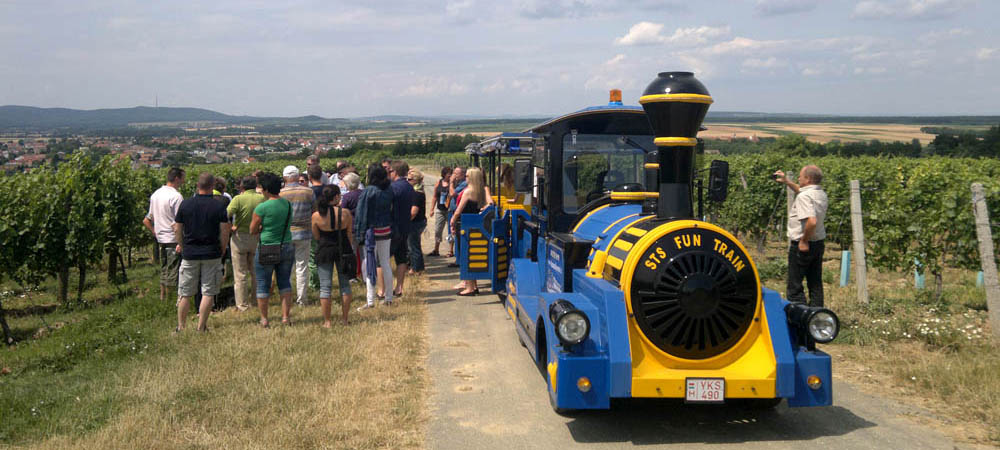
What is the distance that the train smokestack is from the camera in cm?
530

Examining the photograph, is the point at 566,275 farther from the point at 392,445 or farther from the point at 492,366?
the point at 392,445

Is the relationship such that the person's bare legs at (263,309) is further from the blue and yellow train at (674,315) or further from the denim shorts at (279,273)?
the blue and yellow train at (674,315)

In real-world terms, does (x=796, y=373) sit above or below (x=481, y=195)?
below

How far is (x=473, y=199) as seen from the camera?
10.2m

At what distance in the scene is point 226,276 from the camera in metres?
11.8

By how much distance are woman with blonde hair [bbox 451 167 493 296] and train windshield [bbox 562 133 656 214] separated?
3112 mm

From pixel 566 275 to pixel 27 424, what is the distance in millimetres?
4179

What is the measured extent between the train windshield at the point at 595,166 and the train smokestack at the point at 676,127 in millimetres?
1676

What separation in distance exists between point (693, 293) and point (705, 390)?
0.63 metres

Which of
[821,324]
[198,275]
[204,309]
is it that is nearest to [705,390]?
[821,324]

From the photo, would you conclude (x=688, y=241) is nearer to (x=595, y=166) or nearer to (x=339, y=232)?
(x=595, y=166)

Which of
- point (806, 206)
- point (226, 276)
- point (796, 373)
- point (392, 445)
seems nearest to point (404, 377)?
point (392, 445)

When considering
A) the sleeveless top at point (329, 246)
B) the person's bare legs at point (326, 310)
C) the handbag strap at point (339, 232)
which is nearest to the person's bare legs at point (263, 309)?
the person's bare legs at point (326, 310)

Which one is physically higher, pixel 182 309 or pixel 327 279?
pixel 327 279
